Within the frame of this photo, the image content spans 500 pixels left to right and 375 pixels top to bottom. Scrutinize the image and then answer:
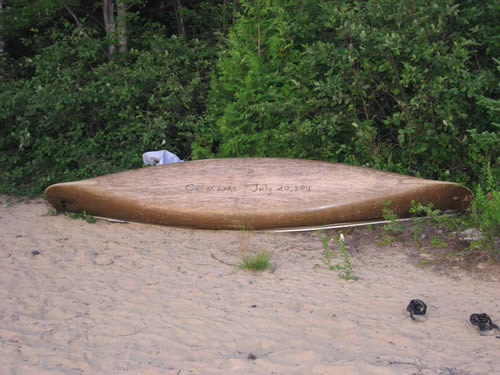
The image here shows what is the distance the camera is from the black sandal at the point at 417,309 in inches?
117

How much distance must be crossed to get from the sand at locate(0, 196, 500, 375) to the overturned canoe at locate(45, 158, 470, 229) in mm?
229

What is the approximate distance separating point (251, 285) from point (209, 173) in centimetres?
179

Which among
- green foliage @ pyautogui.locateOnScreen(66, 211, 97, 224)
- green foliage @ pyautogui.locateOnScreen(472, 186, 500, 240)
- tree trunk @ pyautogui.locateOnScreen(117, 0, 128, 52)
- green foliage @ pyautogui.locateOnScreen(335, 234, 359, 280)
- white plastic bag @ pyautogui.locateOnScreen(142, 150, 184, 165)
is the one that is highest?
tree trunk @ pyautogui.locateOnScreen(117, 0, 128, 52)

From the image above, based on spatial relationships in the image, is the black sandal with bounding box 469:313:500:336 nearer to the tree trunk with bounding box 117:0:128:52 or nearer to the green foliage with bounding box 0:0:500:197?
the green foliage with bounding box 0:0:500:197

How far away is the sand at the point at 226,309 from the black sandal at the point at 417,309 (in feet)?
0.14

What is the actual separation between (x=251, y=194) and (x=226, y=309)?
69.0 inches

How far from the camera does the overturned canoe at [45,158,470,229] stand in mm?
4586

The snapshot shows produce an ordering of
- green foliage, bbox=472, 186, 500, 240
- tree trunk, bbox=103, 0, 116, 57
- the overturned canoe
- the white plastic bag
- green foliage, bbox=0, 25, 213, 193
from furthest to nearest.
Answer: tree trunk, bbox=103, 0, 116, 57
green foliage, bbox=0, 25, 213, 193
the white plastic bag
the overturned canoe
green foliage, bbox=472, 186, 500, 240

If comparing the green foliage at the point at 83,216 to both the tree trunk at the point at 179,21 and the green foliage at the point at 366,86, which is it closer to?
the green foliage at the point at 366,86

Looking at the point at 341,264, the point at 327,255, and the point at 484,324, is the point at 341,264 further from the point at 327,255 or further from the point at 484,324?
the point at 484,324

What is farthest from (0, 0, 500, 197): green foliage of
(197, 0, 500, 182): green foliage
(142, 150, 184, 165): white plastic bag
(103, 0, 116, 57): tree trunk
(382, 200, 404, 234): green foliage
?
(382, 200, 404, 234): green foliage

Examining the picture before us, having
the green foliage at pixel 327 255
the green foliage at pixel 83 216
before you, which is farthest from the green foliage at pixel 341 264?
the green foliage at pixel 83 216

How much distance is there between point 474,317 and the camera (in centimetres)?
288

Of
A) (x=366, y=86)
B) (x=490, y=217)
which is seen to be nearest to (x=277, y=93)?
(x=366, y=86)
